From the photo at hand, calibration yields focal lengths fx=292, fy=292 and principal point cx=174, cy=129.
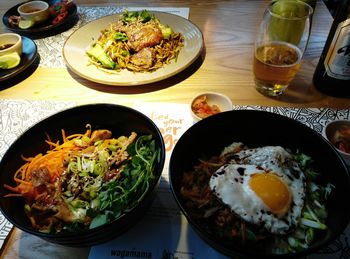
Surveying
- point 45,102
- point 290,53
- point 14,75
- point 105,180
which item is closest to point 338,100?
point 290,53

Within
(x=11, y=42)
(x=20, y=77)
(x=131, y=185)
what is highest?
(x=131, y=185)

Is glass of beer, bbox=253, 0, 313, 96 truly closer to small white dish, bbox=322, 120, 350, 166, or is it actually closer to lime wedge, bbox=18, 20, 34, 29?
small white dish, bbox=322, 120, 350, 166

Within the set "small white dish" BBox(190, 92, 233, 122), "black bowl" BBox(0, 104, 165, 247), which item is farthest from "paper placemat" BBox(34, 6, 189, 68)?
"small white dish" BBox(190, 92, 233, 122)

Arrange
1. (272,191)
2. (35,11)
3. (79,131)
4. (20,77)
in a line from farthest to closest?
(35,11) → (20,77) → (79,131) → (272,191)

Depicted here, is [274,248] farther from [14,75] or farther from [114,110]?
[14,75]

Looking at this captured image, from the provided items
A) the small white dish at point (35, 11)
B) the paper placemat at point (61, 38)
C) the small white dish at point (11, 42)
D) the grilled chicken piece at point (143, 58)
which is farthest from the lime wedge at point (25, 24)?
the grilled chicken piece at point (143, 58)

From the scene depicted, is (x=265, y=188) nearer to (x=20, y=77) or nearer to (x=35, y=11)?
(x=20, y=77)

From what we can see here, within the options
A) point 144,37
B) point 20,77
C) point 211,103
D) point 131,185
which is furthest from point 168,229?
point 20,77
